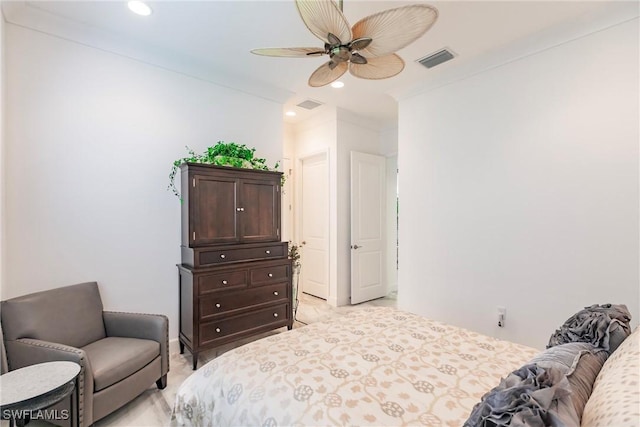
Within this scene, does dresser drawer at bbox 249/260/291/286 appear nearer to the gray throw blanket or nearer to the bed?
the bed

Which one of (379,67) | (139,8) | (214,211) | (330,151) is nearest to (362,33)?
(379,67)

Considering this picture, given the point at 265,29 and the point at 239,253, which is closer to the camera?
the point at 265,29

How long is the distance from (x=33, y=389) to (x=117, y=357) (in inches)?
23.4

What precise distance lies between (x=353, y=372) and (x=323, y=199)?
137 inches

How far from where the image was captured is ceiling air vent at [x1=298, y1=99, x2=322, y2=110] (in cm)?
395

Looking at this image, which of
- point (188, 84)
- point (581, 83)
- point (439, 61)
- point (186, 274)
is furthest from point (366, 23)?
point (186, 274)

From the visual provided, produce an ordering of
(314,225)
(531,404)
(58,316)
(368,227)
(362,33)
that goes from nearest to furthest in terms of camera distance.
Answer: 1. (531,404)
2. (362,33)
3. (58,316)
4. (368,227)
5. (314,225)

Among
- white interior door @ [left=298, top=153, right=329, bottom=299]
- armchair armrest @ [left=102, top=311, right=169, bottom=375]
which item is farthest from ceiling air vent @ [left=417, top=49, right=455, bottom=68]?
armchair armrest @ [left=102, top=311, right=169, bottom=375]

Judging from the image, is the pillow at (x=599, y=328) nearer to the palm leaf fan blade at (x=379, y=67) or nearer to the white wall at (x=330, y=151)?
the palm leaf fan blade at (x=379, y=67)

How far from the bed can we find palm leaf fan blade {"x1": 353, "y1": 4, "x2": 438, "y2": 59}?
1.46m

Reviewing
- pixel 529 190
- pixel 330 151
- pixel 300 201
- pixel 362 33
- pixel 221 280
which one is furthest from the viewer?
pixel 300 201

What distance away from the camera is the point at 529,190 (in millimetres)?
2590

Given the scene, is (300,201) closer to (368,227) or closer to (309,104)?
(368,227)

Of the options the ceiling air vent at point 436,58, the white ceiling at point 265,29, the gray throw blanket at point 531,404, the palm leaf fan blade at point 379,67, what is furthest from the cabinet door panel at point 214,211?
the gray throw blanket at point 531,404
